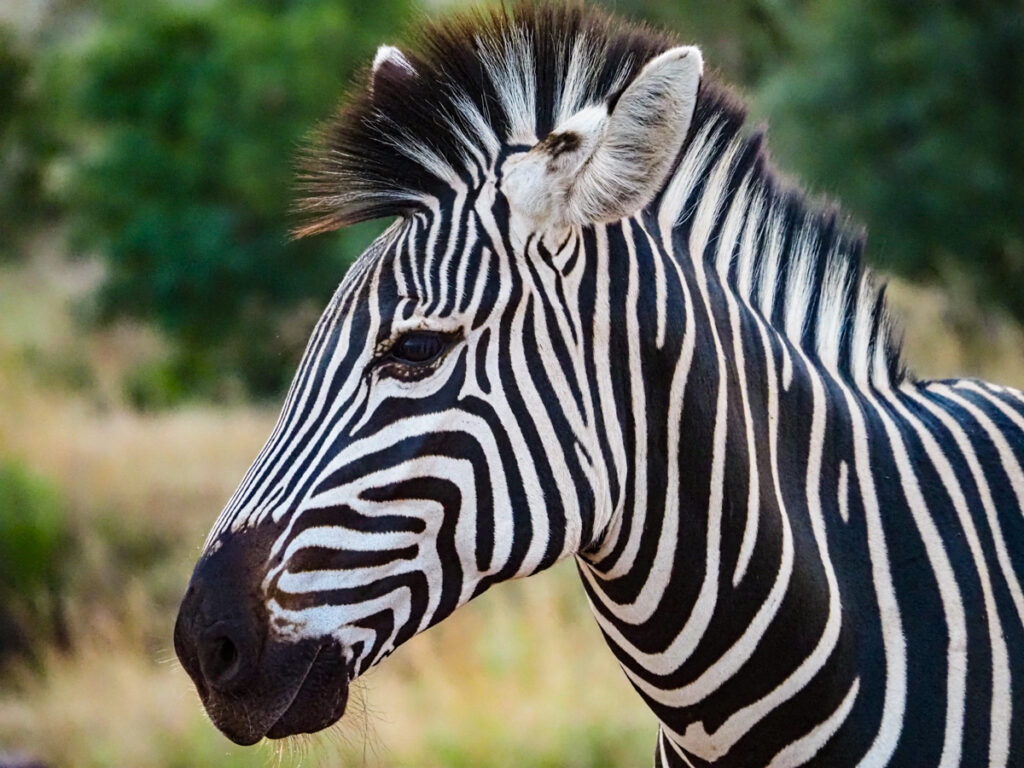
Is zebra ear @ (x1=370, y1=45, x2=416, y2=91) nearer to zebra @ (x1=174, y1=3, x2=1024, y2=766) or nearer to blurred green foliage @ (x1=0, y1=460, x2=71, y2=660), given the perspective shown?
zebra @ (x1=174, y1=3, x2=1024, y2=766)

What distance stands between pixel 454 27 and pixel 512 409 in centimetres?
90

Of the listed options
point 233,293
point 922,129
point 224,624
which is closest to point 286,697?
point 224,624

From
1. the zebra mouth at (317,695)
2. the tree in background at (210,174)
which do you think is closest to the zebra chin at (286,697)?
the zebra mouth at (317,695)

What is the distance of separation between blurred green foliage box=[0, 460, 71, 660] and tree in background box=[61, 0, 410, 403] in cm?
551

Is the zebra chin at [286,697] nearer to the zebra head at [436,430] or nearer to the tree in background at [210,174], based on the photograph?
the zebra head at [436,430]

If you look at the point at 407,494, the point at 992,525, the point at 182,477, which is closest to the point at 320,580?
the point at 407,494

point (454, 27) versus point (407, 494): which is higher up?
point (454, 27)

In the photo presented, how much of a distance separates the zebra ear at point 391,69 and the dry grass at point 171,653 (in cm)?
131

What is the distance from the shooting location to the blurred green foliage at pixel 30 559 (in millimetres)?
9164

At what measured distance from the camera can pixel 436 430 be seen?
6.79 ft

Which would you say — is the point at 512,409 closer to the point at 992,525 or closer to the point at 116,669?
the point at 992,525

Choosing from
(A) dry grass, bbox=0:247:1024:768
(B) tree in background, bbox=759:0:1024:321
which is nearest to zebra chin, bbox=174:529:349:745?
(A) dry grass, bbox=0:247:1024:768

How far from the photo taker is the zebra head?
2.01m

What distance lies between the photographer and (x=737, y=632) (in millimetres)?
2209
